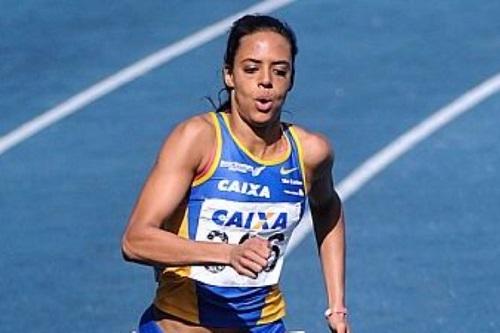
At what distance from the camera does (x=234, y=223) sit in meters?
5.08

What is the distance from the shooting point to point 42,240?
8820 millimetres

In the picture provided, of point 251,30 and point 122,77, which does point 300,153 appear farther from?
point 122,77

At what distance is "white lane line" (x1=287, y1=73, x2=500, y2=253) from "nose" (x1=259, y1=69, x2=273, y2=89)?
3.74 metres

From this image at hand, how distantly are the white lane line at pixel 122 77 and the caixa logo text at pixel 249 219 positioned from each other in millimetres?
5054

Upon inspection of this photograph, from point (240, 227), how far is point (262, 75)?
1.49 ft

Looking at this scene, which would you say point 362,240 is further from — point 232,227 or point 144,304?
point 232,227

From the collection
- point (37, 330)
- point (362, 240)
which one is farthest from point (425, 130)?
point (37, 330)

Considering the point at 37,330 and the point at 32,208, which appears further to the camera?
the point at 32,208

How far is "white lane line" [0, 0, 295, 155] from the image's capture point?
1020 cm

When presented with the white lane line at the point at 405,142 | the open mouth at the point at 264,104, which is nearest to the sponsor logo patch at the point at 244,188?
the open mouth at the point at 264,104

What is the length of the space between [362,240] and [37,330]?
1.81 metres

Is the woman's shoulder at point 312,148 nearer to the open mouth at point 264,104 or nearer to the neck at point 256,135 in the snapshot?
the neck at point 256,135

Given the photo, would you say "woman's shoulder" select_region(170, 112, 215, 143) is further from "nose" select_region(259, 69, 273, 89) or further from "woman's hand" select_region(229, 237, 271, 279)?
"woman's hand" select_region(229, 237, 271, 279)

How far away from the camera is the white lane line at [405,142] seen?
30.5ft
